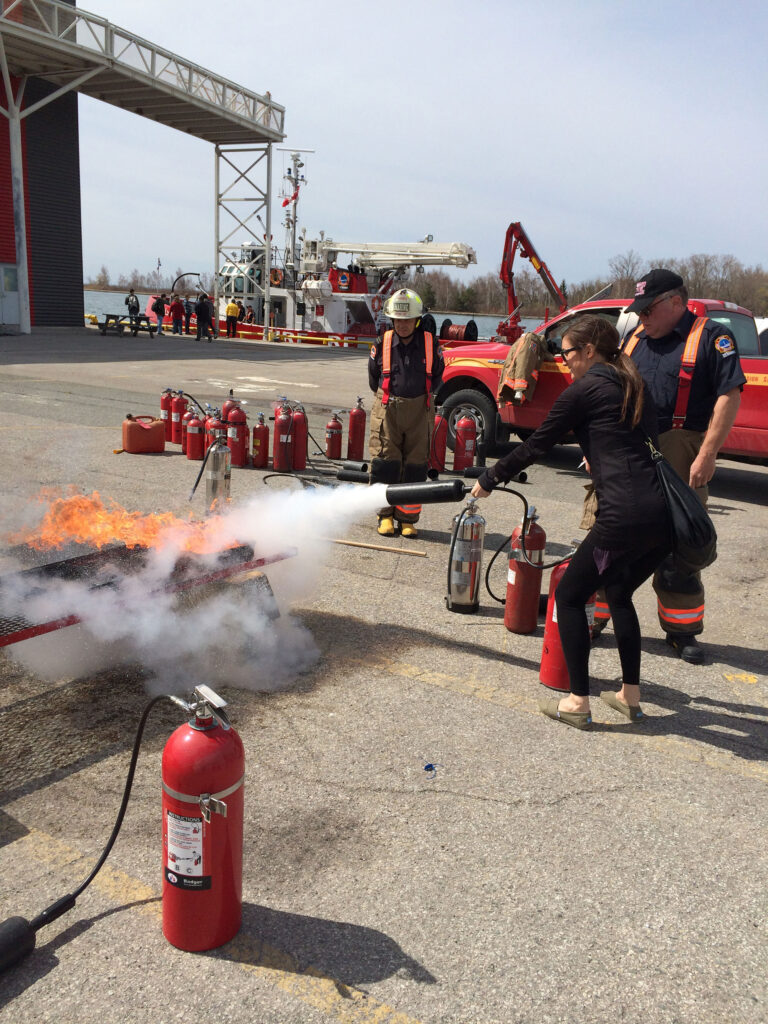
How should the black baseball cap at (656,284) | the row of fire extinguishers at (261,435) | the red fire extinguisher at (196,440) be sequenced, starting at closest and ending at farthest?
the black baseball cap at (656,284), the row of fire extinguishers at (261,435), the red fire extinguisher at (196,440)

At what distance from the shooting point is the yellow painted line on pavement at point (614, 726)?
3.78 metres

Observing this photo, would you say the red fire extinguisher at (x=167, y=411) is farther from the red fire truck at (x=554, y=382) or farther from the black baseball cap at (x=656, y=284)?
the black baseball cap at (x=656, y=284)

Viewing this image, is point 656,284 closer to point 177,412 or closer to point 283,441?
point 283,441

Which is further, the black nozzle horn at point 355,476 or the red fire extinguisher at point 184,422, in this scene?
the red fire extinguisher at point 184,422

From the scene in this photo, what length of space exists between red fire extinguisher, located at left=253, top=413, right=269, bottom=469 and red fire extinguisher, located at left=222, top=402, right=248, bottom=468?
0.41 ft

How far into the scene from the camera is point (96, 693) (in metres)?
4.00

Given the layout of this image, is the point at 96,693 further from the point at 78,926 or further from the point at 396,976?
the point at 396,976

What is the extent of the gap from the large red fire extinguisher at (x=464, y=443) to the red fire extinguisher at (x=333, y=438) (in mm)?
1534

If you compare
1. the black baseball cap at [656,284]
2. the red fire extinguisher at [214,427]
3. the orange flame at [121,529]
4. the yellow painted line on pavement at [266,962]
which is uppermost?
the black baseball cap at [656,284]

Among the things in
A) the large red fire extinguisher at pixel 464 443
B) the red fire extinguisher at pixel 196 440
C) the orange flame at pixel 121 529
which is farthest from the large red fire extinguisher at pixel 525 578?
the red fire extinguisher at pixel 196 440

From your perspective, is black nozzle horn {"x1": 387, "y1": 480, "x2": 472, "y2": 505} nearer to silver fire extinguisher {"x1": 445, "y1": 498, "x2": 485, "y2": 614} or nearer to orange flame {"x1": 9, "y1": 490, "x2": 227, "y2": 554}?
silver fire extinguisher {"x1": 445, "y1": 498, "x2": 485, "y2": 614}

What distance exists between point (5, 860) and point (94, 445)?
26.8ft

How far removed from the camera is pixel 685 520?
3.64 m

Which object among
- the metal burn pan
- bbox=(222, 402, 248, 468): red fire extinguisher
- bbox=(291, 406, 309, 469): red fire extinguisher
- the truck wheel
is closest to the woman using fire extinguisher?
the metal burn pan
